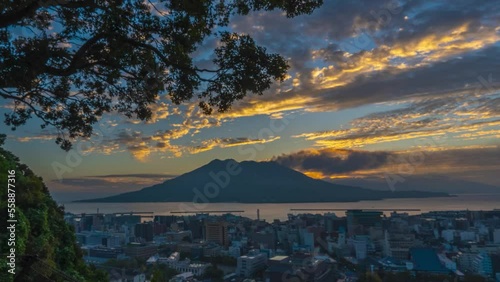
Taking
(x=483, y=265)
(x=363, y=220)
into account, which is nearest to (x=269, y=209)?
(x=363, y=220)

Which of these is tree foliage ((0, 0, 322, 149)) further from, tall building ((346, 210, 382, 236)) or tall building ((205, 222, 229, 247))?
tall building ((346, 210, 382, 236))

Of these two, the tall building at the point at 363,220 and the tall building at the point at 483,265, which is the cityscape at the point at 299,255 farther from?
the tall building at the point at 363,220

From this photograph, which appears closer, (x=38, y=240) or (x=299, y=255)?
(x=38, y=240)

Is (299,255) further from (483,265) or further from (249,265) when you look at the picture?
(483,265)

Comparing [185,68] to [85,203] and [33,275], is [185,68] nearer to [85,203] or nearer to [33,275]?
[33,275]

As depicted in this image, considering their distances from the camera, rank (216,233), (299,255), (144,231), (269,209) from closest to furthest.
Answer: (299,255) < (144,231) < (216,233) < (269,209)

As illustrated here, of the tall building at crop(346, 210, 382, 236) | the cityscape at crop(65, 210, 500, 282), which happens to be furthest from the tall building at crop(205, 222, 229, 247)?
the tall building at crop(346, 210, 382, 236)

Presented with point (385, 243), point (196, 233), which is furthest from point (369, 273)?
point (196, 233)
